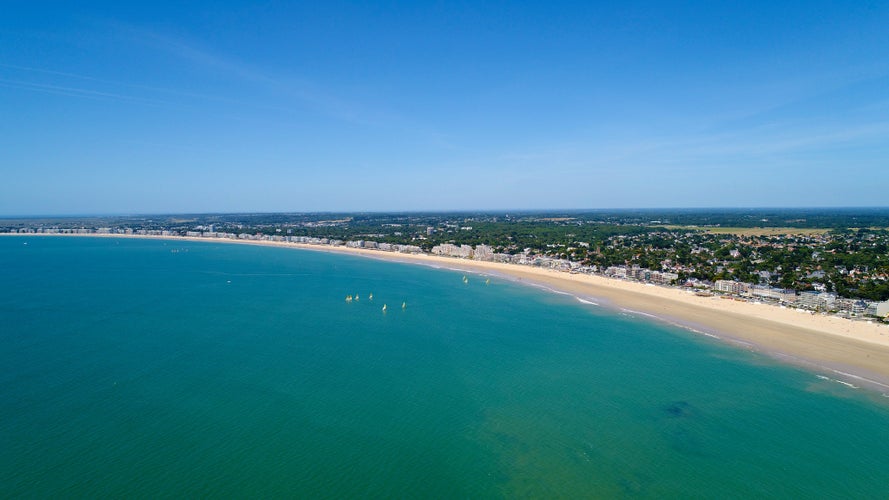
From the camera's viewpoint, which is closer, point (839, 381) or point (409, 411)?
point (409, 411)

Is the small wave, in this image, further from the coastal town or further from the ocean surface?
the coastal town

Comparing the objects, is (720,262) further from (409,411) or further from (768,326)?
(409,411)

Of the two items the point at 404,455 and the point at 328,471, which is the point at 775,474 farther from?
the point at 328,471

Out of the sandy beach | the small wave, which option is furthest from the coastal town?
the small wave

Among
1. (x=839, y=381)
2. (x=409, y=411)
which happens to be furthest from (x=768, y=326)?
(x=409, y=411)

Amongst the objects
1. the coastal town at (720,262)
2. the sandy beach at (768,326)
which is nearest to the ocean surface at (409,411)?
the sandy beach at (768,326)

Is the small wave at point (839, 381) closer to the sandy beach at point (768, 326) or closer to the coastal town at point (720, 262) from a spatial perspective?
the sandy beach at point (768, 326)
